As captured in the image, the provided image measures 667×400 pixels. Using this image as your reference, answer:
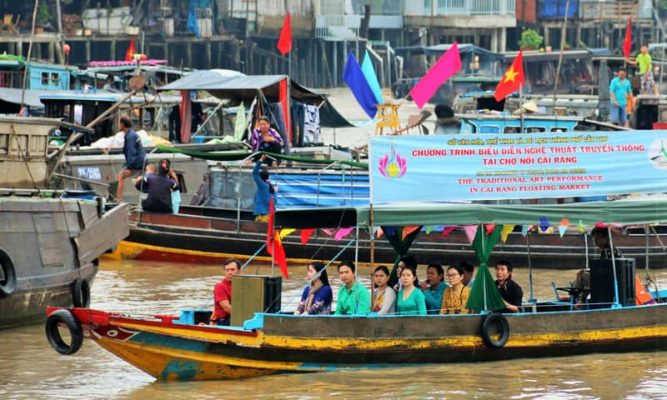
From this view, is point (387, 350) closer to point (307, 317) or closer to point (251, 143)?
point (307, 317)

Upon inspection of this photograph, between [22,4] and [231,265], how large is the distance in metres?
44.4

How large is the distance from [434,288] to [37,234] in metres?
4.38

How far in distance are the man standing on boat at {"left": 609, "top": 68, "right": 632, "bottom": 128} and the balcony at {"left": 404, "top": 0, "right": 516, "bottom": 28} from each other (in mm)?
31866

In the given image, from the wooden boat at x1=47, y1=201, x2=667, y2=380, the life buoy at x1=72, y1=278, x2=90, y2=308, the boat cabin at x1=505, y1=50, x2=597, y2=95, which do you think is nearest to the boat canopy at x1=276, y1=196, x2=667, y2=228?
the wooden boat at x1=47, y1=201, x2=667, y2=380

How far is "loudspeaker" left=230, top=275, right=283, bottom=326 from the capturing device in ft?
46.8

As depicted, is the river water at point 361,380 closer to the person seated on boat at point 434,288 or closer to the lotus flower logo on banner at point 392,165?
the person seated on boat at point 434,288

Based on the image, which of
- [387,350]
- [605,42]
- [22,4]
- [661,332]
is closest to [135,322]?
[387,350]

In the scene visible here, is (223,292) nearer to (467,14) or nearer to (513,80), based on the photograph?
(513,80)

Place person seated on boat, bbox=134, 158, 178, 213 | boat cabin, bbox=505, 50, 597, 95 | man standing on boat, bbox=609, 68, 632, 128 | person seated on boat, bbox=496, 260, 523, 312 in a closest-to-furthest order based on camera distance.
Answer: person seated on boat, bbox=496, 260, 523, 312 < person seated on boat, bbox=134, 158, 178, 213 < man standing on boat, bbox=609, 68, 632, 128 < boat cabin, bbox=505, 50, 597, 95

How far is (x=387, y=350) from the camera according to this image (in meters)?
14.2

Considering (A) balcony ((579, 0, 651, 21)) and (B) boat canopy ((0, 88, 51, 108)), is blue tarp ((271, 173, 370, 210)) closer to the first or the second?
(B) boat canopy ((0, 88, 51, 108))

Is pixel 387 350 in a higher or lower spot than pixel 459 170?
lower

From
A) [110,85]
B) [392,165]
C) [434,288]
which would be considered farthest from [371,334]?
[110,85]

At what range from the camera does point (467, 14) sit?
65875 mm
